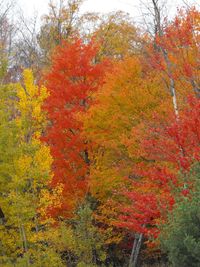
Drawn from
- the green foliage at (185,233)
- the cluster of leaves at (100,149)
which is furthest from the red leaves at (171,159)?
the green foliage at (185,233)

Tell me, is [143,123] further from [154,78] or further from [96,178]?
[96,178]

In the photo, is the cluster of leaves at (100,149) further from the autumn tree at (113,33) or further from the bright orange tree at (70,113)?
the autumn tree at (113,33)

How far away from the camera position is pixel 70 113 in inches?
904

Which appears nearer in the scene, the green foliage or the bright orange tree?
the green foliage

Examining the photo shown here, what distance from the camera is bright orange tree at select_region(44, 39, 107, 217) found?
22609 millimetres

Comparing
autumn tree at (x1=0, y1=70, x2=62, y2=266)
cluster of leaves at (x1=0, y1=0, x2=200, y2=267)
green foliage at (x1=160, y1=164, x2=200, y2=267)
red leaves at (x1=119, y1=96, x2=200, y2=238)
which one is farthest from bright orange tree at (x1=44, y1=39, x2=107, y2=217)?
green foliage at (x1=160, y1=164, x2=200, y2=267)

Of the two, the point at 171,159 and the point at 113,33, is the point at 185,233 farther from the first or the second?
the point at 113,33

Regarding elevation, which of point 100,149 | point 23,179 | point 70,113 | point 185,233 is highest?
point 70,113

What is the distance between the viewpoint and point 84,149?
23.2m

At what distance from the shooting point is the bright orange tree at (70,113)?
22609 millimetres

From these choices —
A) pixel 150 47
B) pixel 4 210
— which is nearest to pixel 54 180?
pixel 4 210

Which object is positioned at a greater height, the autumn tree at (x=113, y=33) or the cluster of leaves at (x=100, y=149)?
the autumn tree at (x=113, y=33)

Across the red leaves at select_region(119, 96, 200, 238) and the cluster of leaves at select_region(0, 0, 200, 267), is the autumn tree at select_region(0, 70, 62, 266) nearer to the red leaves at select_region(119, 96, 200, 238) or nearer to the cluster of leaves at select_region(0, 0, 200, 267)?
the cluster of leaves at select_region(0, 0, 200, 267)

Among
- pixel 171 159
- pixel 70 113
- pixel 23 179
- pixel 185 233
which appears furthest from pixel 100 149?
pixel 185 233
